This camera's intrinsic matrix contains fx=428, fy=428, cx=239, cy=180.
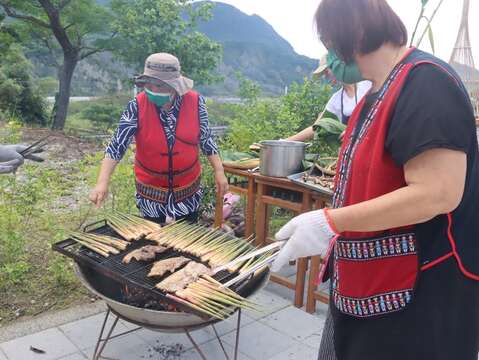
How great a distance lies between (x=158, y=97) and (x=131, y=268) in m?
1.25

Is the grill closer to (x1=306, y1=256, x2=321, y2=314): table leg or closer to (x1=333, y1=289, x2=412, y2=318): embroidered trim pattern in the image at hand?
(x1=333, y1=289, x2=412, y2=318): embroidered trim pattern

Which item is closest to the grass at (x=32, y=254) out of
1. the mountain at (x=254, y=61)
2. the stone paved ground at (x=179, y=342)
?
the stone paved ground at (x=179, y=342)

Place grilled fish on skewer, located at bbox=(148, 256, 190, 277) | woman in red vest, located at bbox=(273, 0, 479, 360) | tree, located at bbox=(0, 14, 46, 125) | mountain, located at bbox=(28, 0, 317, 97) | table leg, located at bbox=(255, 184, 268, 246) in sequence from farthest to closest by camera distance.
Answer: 1. mountain, located at bbox=(28, 0, 317, 97)
2. tree, located at bbox=(0, 14, 46, 125)
3. table leg, located at bbox=(255, 184, 268, 246)
4. grilled fish on skewer, located at bbox=(148, 256, 190, 277)
5. woman in red vest, located at bbox=(273, 0, 479, 360)

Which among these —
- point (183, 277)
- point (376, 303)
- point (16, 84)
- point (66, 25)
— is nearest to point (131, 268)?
point (183, 277)

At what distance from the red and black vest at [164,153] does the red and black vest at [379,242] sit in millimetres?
1865

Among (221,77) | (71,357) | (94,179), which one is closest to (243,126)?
(94,179)

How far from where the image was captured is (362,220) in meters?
1.26

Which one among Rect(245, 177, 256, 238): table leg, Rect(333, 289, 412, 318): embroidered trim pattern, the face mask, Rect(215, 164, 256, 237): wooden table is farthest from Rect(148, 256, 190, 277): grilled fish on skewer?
Rect(245, 177, 256, 238): table leg

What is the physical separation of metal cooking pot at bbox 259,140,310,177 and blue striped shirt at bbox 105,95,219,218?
0.43 meters

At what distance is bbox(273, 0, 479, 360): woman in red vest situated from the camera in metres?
1.18

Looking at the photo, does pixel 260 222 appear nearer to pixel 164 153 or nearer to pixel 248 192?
pixel 248 192

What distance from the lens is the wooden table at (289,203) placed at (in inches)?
138

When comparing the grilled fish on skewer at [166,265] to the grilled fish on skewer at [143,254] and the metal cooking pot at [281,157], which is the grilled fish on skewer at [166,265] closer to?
the grilled fish on skewer at [143,254]

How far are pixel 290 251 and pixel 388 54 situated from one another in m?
0.73
